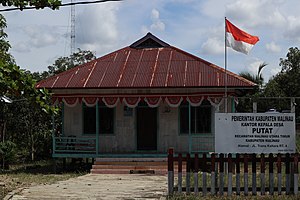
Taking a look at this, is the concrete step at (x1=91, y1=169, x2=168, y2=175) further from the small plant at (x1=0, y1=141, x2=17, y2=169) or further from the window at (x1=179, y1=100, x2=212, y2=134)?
the small plant at (x1=0, y1=141, x2=17, y2=169)

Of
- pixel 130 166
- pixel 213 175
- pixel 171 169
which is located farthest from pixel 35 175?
pixel 213 175

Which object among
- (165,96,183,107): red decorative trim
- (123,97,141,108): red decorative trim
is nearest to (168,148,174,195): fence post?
(165,96,183,107): red decorative trim

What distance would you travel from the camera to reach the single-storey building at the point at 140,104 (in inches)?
825

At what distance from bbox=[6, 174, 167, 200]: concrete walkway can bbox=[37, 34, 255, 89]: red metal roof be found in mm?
4166

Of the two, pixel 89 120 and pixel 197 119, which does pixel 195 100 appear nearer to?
pixel 197 119

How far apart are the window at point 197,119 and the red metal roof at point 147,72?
4.64 ft

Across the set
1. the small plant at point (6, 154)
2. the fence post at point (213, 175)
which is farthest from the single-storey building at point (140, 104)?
the fence post at point (213, 175)

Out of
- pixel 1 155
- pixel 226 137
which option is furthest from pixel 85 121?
pixel 226 137

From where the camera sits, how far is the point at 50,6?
9.02m

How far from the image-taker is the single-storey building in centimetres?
2095

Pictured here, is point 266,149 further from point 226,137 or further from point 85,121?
point 85,121

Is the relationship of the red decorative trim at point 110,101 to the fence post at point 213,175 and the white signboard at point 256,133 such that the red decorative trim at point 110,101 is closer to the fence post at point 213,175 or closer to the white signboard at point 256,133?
the white signboard at point 256,133

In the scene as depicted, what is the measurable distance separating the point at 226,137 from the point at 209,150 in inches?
330

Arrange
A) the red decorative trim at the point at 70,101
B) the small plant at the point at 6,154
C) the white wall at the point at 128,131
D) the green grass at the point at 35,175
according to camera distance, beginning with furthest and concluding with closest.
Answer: the small plant at the point at 6,154 < the white wall at the point at 128,131 < the red decorative trim at the point at 70,101 < the green grass at the point at 35,175
